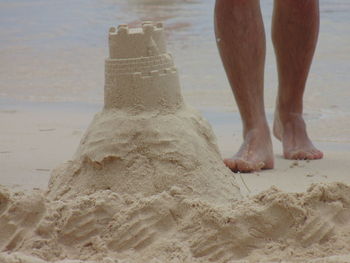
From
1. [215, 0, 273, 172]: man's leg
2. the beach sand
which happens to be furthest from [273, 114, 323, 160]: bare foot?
the beach sand

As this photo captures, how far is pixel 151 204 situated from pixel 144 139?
39 cm

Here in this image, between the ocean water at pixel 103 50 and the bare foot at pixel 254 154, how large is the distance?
6.26 feet

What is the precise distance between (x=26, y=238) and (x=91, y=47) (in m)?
6.77

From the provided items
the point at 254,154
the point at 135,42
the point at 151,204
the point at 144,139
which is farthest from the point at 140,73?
the point at 254,154

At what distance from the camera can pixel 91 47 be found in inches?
358

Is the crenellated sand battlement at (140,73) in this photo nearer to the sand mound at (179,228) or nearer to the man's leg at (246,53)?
the sand mound at (179,228)

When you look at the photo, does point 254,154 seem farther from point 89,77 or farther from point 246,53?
point 89,77

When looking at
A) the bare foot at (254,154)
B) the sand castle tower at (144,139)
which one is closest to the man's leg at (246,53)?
the bare foot at (254,154)

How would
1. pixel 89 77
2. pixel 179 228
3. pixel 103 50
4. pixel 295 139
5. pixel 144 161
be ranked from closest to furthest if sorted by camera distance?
pixel 179 228, pixel 144 161, pixel 295 139, pixel 89 77, pixel 103 50

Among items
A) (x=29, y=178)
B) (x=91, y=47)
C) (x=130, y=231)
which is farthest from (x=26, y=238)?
(x=91, y=47)

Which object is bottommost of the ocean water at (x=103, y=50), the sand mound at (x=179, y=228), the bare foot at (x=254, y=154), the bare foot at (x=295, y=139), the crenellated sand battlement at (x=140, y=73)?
the ocean water at (x=103, y=50)

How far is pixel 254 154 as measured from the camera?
3.92m

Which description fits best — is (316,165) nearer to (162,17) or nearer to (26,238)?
(26,238)

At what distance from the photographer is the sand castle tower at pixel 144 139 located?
2789mm
